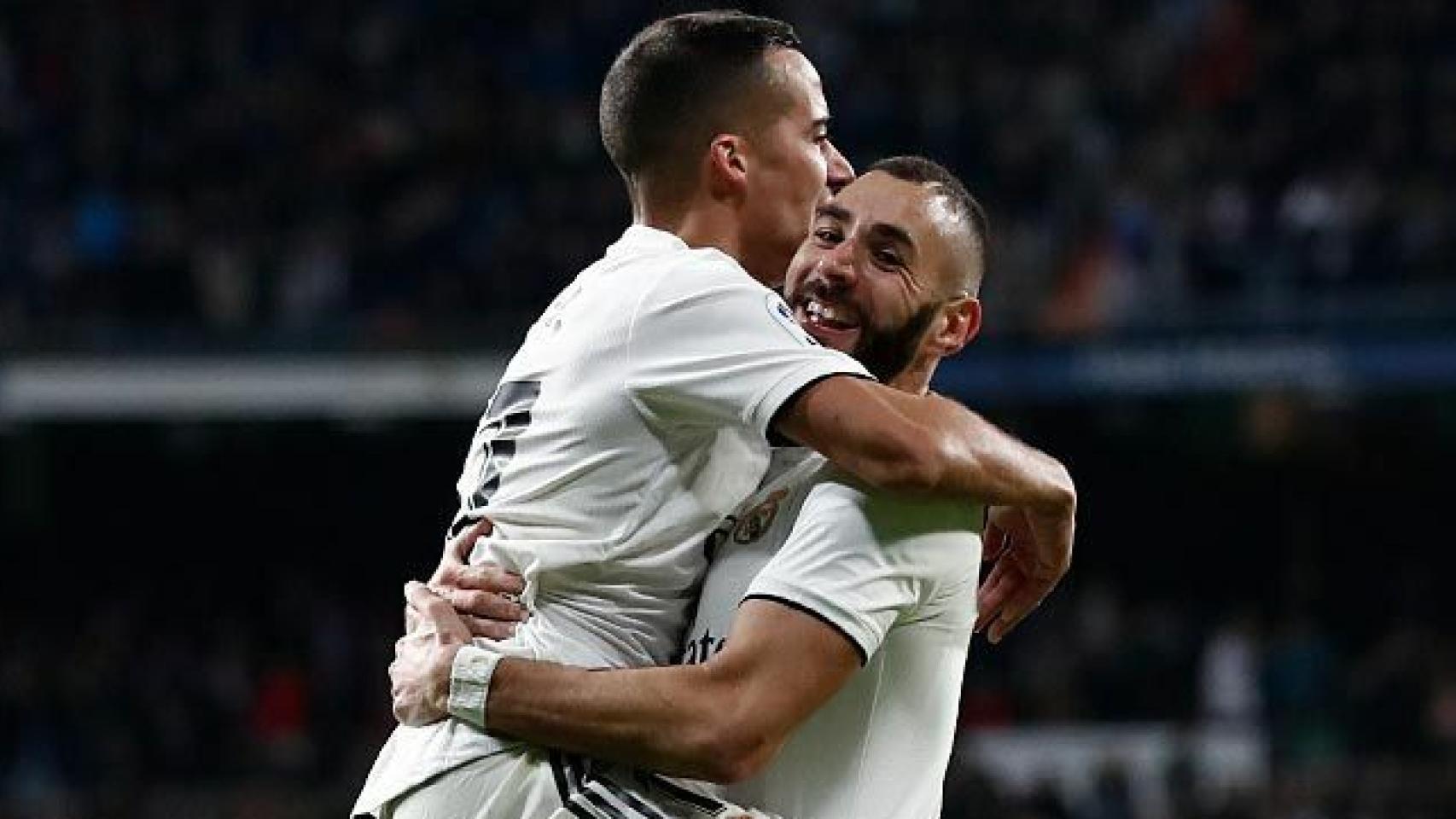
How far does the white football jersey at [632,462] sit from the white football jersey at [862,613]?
3.5 inches

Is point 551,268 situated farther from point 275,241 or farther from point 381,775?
point 381,775

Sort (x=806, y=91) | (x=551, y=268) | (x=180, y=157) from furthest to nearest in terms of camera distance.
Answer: (x=180, y=157) < (x=551, y=268) < (x=806, y=91)

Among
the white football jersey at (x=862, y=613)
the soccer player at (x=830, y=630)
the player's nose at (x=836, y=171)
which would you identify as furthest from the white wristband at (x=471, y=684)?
the player's nose at (x=836, y=171)


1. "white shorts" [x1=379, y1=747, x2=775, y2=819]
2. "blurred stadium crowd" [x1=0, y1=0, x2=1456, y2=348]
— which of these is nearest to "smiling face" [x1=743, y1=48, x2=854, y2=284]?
"white shorts" [x1=379, y1=747, x2=775, y2=819]

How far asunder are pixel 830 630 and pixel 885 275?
77 cm

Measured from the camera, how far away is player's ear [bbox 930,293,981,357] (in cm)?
485

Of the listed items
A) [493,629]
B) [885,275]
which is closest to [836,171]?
[885,275]

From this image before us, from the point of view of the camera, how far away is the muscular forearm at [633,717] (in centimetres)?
426

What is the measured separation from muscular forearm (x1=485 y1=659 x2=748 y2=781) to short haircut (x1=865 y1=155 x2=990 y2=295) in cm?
101

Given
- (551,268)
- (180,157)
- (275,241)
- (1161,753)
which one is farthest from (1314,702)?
(180,157)

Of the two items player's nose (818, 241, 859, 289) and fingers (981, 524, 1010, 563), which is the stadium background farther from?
player's nose (818, 241, 859, 289)

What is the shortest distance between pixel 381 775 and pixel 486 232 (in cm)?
1493

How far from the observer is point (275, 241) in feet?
63.2

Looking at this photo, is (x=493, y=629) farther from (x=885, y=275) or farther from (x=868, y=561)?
(x=885, y=275)
